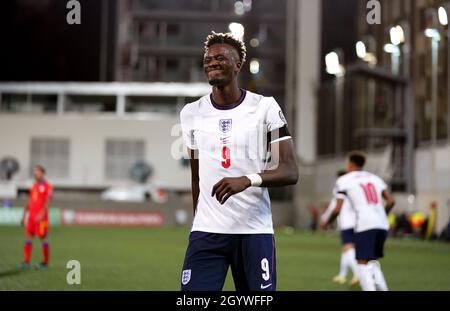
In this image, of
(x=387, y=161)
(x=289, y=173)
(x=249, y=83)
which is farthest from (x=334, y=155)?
(x=289, y=173)

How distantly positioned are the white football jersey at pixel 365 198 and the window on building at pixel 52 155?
63.7 meters

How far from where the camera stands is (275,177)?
6.56 m

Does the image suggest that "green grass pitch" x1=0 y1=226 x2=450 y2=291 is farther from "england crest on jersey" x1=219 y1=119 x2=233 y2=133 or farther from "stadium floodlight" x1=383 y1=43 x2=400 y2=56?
"stadium floodlight" x1=383 y1=43 x2=400 y2=56

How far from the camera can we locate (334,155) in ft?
218

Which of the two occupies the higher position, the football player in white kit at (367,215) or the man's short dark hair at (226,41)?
the man's short dark hair at (226,41)

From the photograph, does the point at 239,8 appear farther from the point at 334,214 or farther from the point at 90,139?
the point at 334,214

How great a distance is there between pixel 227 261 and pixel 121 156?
233 feet

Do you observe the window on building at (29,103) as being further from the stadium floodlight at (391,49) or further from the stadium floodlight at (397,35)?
the stadium floodlight at (397,35)

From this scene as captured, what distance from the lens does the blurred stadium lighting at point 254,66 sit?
277 ft

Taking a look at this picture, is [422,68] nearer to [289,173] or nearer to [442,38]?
[442,38]

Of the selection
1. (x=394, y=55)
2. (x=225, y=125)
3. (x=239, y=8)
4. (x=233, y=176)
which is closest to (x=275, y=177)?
(x=233, y=176)

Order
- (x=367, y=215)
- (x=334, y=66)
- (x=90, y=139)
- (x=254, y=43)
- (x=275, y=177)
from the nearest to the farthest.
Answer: (x=275, y=177) → (x=367, y=215) → (x=334, y=66) → (x=90, y=139) → (x=254, y=43)

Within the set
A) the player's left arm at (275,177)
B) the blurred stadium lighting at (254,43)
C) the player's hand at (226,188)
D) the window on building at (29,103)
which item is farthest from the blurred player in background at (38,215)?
the blurred stadium lighting at (254,43)

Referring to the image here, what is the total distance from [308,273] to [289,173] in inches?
597
